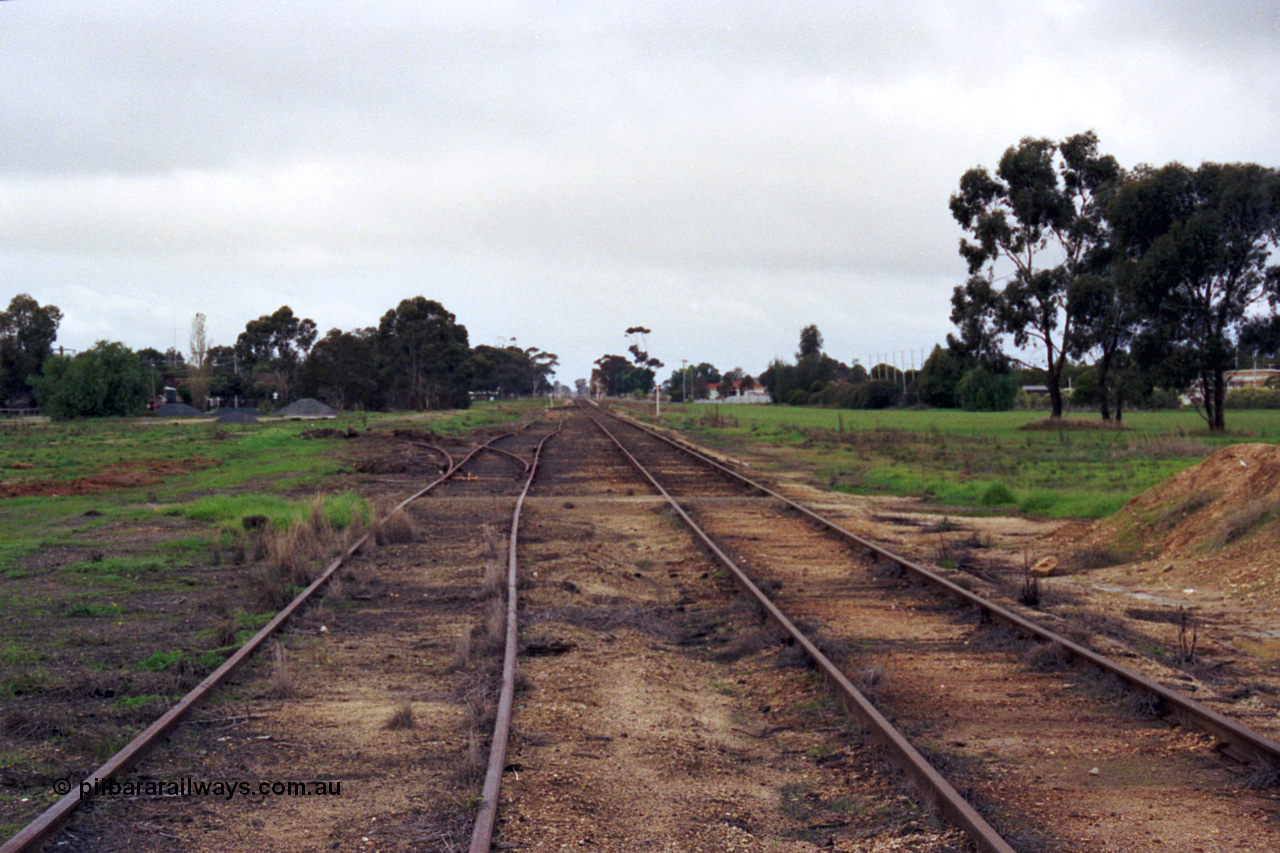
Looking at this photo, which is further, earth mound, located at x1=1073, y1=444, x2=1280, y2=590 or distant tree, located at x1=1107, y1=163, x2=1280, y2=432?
distant tree, located at x1=1107, y1=163, x2=1280, y2=432

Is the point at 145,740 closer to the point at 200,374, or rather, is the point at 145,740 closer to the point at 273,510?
the point at 273,510

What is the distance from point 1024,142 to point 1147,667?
52.7 metres

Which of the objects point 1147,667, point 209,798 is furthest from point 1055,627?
point 209,798

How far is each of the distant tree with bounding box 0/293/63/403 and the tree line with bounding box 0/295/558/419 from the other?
3.3 inches

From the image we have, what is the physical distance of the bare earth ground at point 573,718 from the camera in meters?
4.62

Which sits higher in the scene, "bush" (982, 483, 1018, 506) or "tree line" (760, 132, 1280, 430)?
"tree line" (760, 132, 1280, 430)

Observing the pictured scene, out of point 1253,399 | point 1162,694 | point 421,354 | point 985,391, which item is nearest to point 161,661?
point 1162,694

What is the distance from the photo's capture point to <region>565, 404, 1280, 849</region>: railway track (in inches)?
184

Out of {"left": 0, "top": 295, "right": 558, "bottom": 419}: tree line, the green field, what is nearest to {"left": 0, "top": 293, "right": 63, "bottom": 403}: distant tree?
{"left": 0, "top": 295, "right": 558, "bottom": 419}: tree line

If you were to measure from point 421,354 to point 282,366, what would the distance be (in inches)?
963

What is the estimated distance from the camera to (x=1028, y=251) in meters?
54.5

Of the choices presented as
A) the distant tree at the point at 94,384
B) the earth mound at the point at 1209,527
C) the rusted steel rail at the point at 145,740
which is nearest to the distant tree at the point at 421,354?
the distant tree at the point at 94,384

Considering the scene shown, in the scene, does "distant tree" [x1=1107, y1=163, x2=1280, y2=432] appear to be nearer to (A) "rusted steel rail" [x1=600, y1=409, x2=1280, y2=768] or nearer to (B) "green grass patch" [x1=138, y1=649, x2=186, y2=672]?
(A) "rusted steel rail" [x1=600, y1=409, x2=1280, y2=768]

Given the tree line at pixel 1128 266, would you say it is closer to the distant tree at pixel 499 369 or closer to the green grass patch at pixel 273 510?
the green grass patch at pixel 273 510
